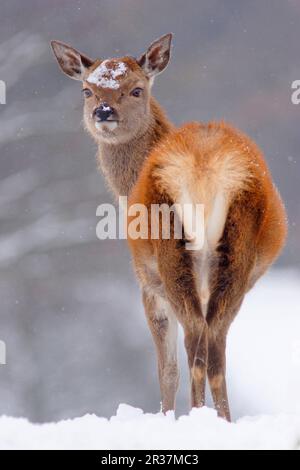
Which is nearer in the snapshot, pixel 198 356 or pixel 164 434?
pixel 164 434

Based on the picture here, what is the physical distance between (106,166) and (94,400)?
37.0 ft

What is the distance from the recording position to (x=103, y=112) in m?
8.74

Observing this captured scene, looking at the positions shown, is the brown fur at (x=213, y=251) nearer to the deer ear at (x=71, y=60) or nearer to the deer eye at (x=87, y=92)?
the deer eye at (x=87, y=92)

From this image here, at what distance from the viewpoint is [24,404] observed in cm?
2000

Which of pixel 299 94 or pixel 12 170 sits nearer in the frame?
pixel 299 94

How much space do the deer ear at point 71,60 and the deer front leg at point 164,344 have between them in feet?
7.89

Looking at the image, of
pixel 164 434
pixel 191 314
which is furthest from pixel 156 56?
pixel 164 434

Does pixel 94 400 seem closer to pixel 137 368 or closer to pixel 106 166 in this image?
pixel 137 368

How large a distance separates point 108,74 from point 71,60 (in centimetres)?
66

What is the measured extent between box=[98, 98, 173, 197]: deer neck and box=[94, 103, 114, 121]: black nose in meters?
0.37

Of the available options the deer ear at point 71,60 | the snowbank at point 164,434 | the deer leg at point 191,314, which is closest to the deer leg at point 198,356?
the deer leg at point 191,314

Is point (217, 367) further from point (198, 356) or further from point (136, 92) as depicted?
point (136, 92)

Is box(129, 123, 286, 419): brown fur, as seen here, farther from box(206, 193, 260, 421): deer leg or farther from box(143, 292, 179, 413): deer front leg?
box(143, 292, 179, 413): deer front leg

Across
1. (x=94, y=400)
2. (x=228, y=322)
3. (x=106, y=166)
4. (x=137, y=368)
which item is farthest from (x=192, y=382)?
(x=137, y=368)
